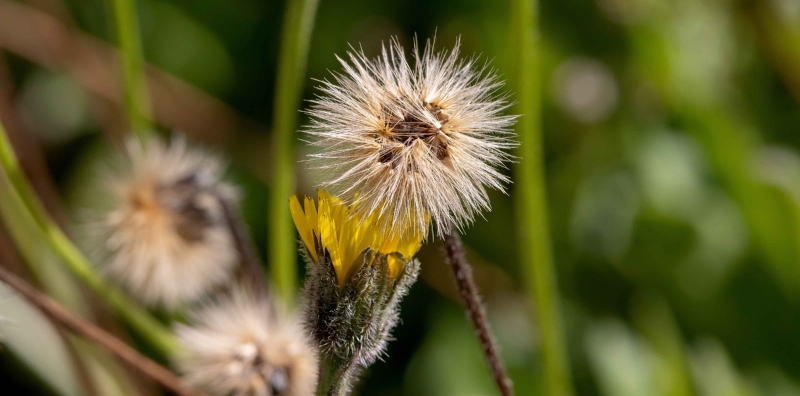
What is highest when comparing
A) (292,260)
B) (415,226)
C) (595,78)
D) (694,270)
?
(595,78)

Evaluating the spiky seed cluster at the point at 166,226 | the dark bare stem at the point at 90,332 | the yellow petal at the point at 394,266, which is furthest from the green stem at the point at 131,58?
the yellow petal at the point at 394,266

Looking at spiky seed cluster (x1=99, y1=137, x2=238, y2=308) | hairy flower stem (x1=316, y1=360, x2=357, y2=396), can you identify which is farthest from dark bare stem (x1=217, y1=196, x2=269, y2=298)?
hairy flower stem (x1=316, y1=360, x2=357, y2=396)

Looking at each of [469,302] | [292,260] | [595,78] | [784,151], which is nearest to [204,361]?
[292,260]

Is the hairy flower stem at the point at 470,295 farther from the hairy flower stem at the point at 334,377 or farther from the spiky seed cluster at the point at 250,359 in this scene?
the spiky seed cluster at the point at 250,359

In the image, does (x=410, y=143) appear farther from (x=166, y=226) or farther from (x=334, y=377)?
(x=166, y=226)

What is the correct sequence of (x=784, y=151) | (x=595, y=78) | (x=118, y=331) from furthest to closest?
(x=595, y=78) → (x=784, y=151) → (x=118, y=331)

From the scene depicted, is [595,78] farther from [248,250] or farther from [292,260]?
[248,250]

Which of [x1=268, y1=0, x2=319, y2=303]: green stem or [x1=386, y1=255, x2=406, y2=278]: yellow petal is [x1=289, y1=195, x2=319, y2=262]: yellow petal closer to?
[x1=386, y1=255, x2=406, y2=278]: yellow petal
